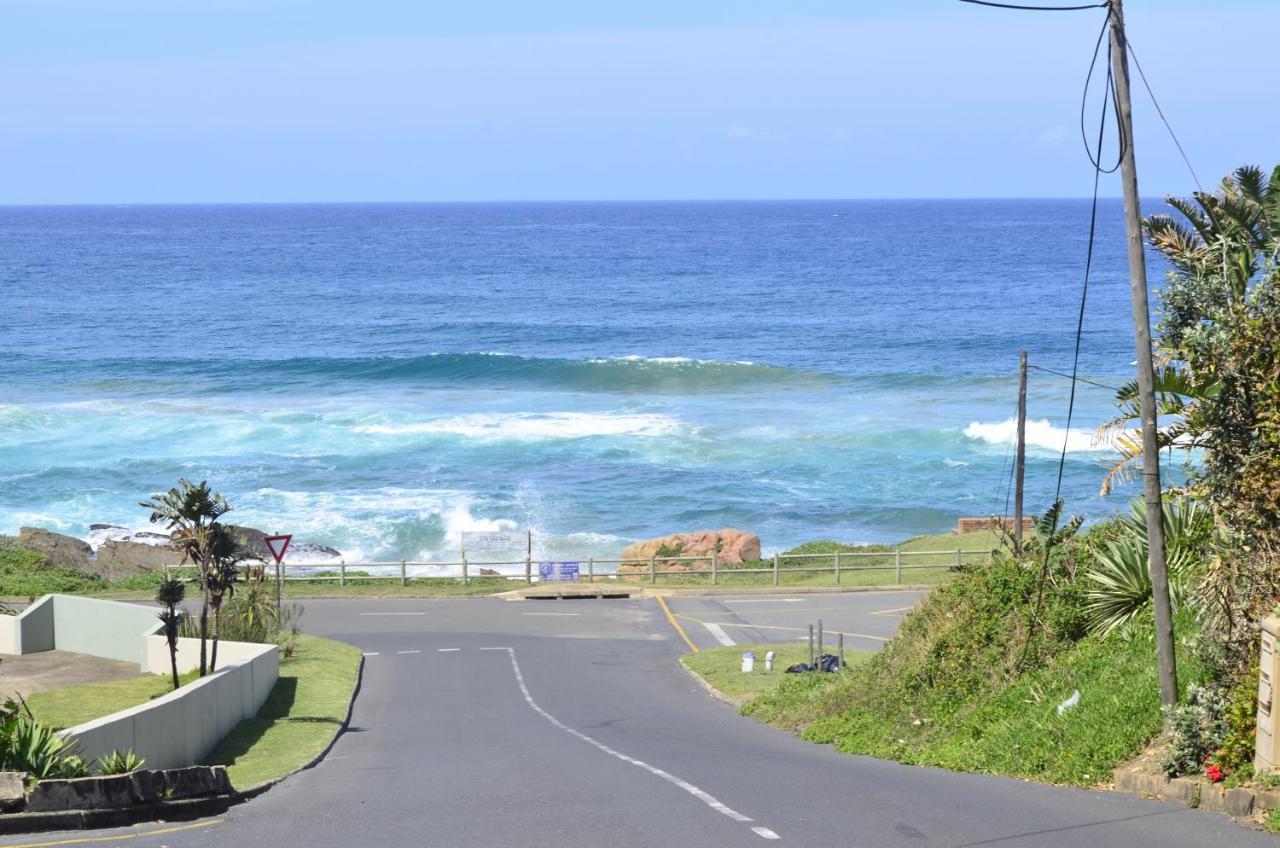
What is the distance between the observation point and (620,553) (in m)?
47.9

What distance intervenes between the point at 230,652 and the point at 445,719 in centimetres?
381

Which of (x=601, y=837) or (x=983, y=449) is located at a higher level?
(x=983, y=449)

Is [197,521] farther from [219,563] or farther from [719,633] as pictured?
[719,633]

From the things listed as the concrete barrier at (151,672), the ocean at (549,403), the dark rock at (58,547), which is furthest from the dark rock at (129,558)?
the concrete barrier at (151,672)

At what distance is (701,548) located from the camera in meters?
45.1

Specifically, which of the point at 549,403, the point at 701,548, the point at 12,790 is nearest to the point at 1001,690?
the point at 12,790

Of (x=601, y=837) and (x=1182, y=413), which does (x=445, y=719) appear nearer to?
(x=601, y=837)

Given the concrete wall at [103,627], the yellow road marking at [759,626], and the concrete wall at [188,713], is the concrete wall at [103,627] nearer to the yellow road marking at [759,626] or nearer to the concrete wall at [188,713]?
the concrete wall at [188,713]

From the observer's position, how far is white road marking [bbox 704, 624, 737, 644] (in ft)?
105

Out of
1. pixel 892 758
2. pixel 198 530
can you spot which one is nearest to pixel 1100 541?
pixel 892 758

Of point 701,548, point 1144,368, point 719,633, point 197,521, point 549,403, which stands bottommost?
point 719,633

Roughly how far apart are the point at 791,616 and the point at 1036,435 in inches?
1263

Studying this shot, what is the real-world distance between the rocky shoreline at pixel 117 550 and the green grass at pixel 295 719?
12215mm

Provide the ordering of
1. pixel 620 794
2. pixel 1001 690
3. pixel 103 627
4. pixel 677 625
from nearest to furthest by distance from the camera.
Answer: pixel 620 794 < pixel 1001 690 < pixel 103 627 < pixel 677 625
